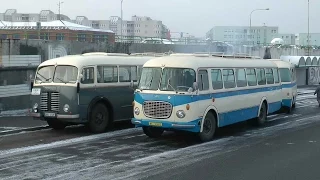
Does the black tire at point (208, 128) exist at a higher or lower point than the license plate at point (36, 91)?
lower

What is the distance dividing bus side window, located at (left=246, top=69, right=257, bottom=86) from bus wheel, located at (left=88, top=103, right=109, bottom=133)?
16.1 ft

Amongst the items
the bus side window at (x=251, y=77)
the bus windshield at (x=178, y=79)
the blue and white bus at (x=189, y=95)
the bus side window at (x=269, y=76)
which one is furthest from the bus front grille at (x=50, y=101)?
the bus side window at (x=269, y=76)

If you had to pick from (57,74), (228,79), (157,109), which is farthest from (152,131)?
(57,74)

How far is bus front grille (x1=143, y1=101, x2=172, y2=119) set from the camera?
39.2 feet

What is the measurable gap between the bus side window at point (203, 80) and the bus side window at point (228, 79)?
1136mm

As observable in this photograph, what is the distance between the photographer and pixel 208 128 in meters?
12.7


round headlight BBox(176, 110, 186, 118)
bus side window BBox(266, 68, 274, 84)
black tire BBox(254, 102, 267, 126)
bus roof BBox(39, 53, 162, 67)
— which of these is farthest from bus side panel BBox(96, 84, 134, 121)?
bus side window BBox(266, 68, 274, 84)

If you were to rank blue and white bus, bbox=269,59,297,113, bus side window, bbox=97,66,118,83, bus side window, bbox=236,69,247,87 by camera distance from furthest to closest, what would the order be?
1. blue and white bus, bbox=269,59,297,113
2. bus side window, bbox=236,69,247,87
3. bus side window, bbox=97,66,118,83

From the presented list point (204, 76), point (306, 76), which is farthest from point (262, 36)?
point (204, 76)

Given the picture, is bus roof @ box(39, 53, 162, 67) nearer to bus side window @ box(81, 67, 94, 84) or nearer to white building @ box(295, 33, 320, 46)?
bus side window @ box(81, 67, 94, 84)

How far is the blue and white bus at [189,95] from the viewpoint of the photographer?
11883 millimetres

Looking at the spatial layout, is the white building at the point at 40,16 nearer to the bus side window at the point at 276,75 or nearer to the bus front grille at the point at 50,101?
the bus side window at the point at 276,75

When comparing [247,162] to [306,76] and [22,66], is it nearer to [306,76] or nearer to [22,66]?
[22,66]

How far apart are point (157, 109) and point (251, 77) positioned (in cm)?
478
